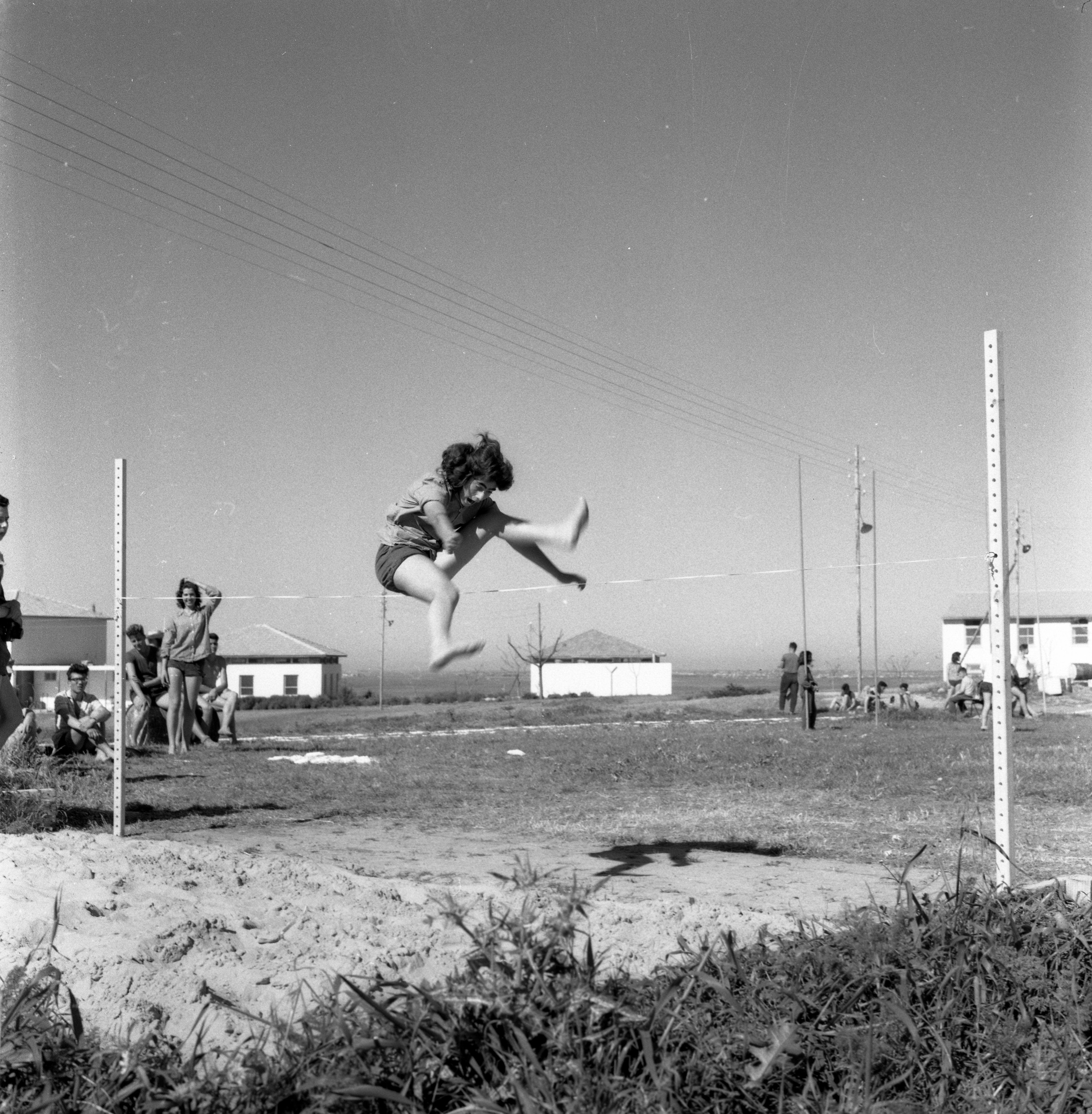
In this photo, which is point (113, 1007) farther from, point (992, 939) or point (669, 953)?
point (992, 939)

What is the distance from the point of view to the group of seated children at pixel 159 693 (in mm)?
12297

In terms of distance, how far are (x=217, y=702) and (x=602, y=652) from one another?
45.0 m

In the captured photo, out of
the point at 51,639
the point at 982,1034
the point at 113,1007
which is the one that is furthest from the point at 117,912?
the point at 51,639

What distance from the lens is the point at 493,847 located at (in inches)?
253

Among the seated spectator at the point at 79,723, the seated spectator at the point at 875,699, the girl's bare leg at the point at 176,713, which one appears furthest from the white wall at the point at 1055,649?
the seated spectator at the point at 79,723

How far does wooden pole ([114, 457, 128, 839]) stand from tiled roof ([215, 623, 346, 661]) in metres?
51.6

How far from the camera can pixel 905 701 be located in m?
25.6

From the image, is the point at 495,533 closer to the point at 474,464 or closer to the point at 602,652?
the point at 474,464

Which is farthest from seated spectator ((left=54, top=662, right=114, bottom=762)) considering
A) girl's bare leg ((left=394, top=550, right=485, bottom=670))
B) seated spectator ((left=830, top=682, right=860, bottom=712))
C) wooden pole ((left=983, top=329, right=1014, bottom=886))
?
seated spectator ((left=830, top=682, right=860, bottom=712))

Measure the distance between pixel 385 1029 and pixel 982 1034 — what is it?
5.23 ft

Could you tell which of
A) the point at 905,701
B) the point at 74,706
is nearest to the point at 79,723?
the point at 74,706

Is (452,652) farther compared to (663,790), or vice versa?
(663,790)

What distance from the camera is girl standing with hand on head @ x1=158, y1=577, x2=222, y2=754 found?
11156 millimetres

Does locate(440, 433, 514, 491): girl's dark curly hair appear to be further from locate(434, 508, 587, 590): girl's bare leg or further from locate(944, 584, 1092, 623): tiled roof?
locate(944, 584, 1092, 623): tiled roof
